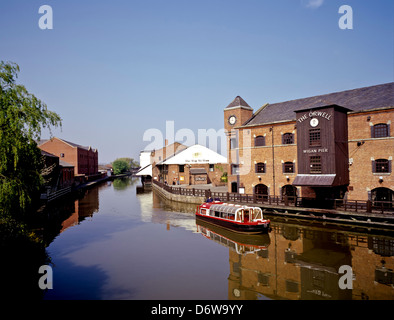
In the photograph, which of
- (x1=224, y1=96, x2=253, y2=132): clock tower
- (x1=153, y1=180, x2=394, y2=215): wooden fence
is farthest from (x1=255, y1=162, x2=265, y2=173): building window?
(x1=224, y1=96, x2=253, y2=132): clock tower

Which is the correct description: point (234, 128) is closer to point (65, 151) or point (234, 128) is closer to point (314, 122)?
point (314, 122)

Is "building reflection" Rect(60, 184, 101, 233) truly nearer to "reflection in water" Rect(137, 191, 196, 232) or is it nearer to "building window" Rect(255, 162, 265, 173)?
"reflection in water" Rect(137, 191, 196, 232)

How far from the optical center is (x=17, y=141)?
548 inches

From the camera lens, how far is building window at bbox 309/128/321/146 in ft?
87.1

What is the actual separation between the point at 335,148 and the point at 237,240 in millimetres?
12328

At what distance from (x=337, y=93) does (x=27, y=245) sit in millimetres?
32247

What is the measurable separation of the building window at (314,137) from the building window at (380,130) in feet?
15.1

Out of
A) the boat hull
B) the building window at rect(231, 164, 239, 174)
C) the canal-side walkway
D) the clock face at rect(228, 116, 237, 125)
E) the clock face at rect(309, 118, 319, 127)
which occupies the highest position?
the clock face at rect(228, 116, 237, 125)

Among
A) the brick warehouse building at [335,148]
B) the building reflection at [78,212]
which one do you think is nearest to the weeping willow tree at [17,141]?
the building reflection at [78,212]

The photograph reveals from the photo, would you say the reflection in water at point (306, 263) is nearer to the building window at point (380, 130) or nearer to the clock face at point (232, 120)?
the building window at point (380, 130)

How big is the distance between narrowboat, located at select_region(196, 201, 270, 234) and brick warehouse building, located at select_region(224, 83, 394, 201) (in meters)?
6.15

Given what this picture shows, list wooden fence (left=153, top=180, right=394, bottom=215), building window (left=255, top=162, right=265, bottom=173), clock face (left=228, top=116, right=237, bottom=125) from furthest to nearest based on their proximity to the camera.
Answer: clock face (left=228, top=116, right=237, bottom=125) → building window (left=255, top=162, right=265, bottom=173) → wooden fence (left=153, top=180, right=394, bottom=215)

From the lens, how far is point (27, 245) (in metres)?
13.8
